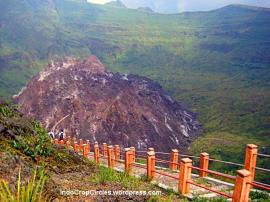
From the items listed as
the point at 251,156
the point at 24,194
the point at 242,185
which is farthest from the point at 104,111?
the point at 24,194

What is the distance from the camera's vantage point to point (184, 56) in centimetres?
14275

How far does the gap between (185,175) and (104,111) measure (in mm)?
34979

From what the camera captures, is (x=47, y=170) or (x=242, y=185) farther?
(x=47, y=170)

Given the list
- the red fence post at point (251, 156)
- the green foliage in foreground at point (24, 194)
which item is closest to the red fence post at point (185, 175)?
the red fence post at point (251, 156)

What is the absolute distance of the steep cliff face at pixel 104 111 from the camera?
134 feet

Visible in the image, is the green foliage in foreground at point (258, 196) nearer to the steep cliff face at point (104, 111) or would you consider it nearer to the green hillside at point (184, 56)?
the steep cliff face at point (104, 111)

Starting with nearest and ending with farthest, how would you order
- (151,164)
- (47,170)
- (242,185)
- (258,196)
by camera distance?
(242,185)
(47,170)
(258,196)
(151,164)

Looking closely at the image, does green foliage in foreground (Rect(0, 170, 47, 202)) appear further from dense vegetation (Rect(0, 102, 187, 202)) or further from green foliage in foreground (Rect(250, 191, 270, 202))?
green foliage in foreground (Rect(250, 191, 270, 202))

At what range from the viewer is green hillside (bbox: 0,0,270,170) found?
6184cm

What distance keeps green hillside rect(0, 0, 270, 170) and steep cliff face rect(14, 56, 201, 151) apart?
495cm

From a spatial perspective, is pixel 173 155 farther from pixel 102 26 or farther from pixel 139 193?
pixel 102 26

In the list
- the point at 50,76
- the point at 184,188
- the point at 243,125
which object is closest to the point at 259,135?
the point at 243,125

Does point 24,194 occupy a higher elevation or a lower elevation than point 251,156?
higher

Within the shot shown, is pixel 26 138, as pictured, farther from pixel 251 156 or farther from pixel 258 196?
pixel 258 196
